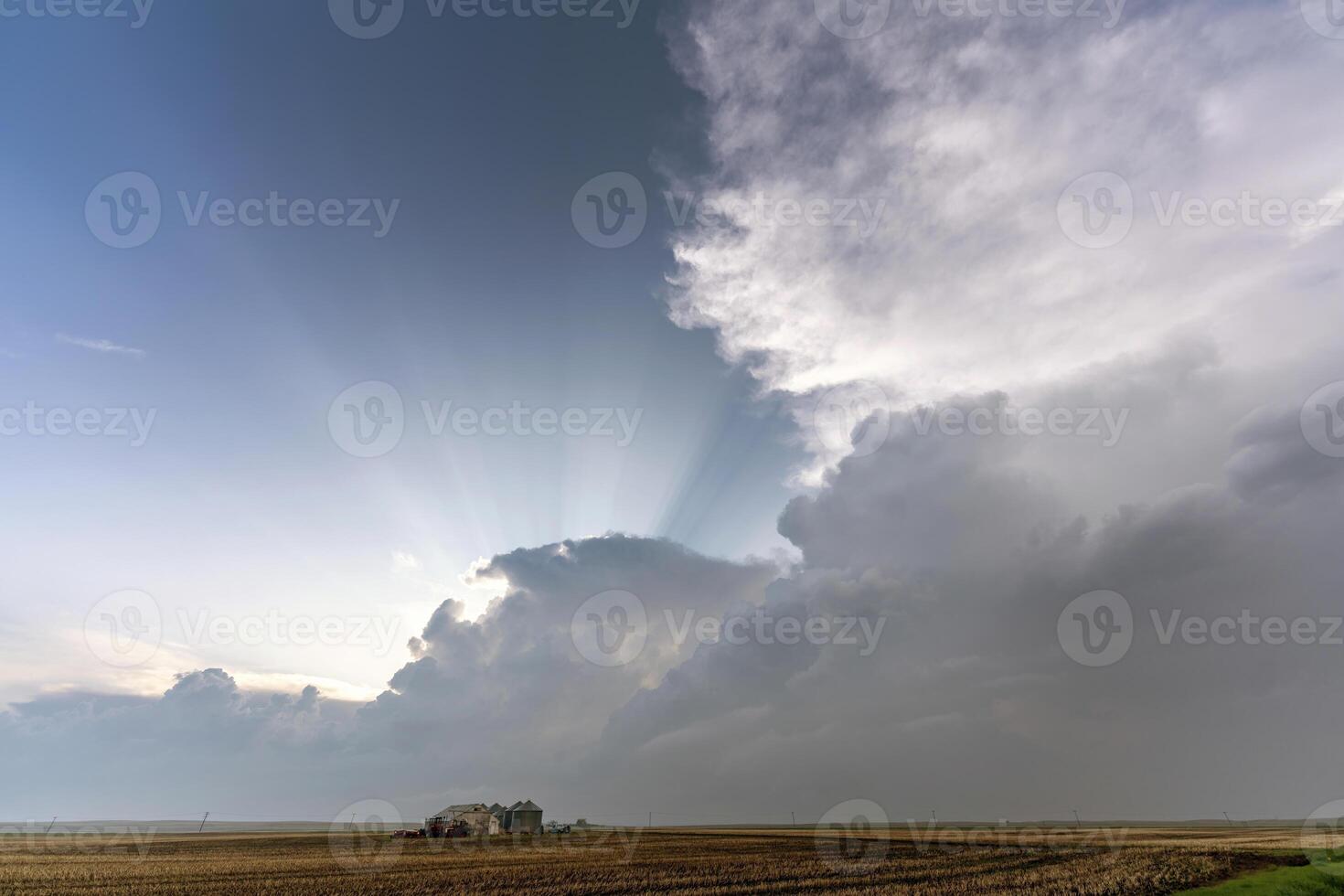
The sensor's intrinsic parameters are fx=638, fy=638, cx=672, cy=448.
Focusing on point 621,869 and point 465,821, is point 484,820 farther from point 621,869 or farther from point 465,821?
point 621,869

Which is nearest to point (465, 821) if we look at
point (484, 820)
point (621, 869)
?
point (484, 820)

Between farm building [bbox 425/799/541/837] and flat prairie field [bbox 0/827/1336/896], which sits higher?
flat prairie field [bbox 0/827/1336/896]

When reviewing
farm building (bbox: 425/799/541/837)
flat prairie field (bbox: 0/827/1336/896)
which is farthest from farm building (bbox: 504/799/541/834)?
flat prairie field (bbox: 0/827/1336/896)

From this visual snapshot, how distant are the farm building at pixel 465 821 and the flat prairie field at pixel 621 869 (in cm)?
2937

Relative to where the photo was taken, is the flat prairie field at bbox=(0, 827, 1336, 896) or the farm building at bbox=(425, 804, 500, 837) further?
the farm building at bbox=(425, 804, 500, 837)

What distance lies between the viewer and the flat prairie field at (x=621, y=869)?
41.6 m

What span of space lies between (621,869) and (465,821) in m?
67.7

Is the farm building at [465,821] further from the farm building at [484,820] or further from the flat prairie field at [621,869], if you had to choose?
the flat prairie field at [621,869]

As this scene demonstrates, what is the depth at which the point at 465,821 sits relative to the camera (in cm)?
10588

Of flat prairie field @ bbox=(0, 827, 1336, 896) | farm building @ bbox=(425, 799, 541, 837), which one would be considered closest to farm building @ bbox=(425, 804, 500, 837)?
farm building @ bbox=(425, 799, 541, 837)

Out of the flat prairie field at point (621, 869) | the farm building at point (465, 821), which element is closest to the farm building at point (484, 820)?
the farm building at point (465, 821)

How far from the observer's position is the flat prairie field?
1638 inches

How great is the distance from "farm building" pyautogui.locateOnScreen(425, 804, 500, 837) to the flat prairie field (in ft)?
96.4

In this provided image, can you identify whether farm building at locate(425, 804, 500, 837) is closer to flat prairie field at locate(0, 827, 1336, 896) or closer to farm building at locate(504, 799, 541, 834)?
farm building at locate(504, 799, 541, 834)
